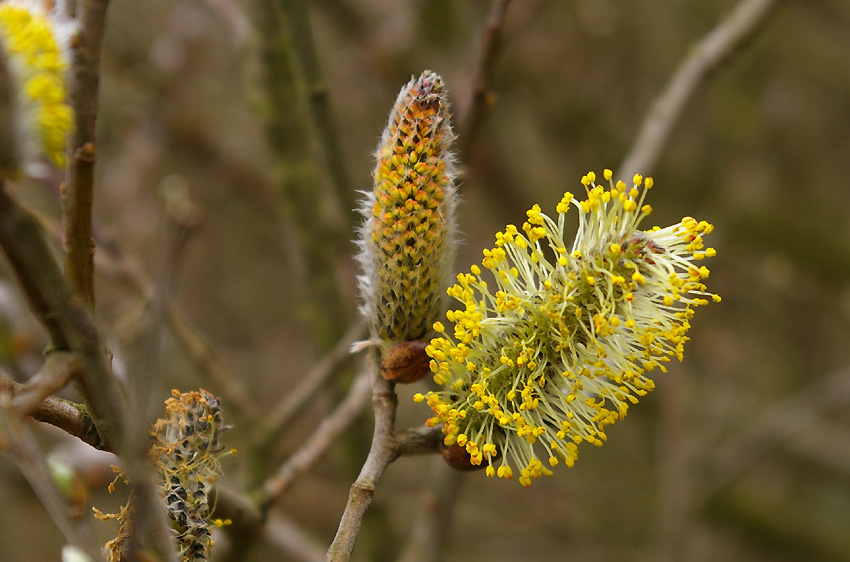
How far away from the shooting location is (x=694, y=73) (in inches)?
90.5

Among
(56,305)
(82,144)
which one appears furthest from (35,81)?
(56,305)

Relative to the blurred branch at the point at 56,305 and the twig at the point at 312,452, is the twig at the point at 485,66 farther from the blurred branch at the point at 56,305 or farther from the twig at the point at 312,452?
the blurred branch at the point at 56,305

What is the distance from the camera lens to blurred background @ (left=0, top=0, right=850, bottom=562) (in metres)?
3.25

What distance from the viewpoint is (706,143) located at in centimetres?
392

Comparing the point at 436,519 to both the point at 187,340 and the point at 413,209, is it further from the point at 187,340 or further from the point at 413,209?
the point at 413,209

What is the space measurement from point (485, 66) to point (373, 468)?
1.07 metres

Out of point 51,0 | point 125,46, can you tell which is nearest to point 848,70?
point 125,46

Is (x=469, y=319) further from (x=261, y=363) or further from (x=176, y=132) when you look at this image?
(x=261, y=363)

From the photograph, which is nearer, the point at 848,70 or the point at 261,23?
the point at 261,23

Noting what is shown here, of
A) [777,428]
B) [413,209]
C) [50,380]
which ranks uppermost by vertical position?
[777,428]

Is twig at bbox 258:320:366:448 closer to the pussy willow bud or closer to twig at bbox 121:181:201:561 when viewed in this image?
the pussy willow bud

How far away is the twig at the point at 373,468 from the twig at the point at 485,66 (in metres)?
0.83

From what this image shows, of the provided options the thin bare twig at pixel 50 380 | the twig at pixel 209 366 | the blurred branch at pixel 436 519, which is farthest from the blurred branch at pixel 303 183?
the thin bare twig at pixel 50 380

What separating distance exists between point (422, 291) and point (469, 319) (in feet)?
0.28
